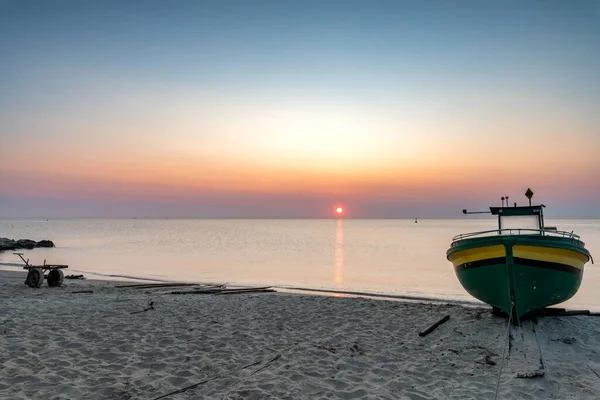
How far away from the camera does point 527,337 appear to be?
1055 cm

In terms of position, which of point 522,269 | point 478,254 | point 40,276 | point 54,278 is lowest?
point 54,278

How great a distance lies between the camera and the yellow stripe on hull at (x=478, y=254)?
1098 cm

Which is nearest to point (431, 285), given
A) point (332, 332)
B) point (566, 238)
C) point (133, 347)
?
point (566, 238)

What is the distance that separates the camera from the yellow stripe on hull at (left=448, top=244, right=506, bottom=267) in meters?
11.0

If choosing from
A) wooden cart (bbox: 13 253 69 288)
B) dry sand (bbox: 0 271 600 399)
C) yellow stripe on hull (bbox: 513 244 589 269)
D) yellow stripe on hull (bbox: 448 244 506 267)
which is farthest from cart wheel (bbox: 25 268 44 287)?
yellow stripe on hull (bbox: 513 244 589 269)

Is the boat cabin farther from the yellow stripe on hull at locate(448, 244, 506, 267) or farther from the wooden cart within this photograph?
the wooden cart

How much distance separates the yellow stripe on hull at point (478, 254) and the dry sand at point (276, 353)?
6.40 ft

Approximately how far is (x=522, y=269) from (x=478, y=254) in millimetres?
1178

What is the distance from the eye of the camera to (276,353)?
353 inches

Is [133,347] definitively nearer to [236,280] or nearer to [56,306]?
[56,306]

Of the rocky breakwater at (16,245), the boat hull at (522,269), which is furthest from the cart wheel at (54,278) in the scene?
the rocky breakwater at (16,245)

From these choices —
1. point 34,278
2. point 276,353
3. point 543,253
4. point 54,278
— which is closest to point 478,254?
point 543,253

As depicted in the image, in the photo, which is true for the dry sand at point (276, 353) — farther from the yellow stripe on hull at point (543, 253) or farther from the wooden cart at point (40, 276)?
the wooden cart at point (40, 276)

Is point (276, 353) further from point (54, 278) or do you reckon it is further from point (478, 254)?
point (54, 278)
